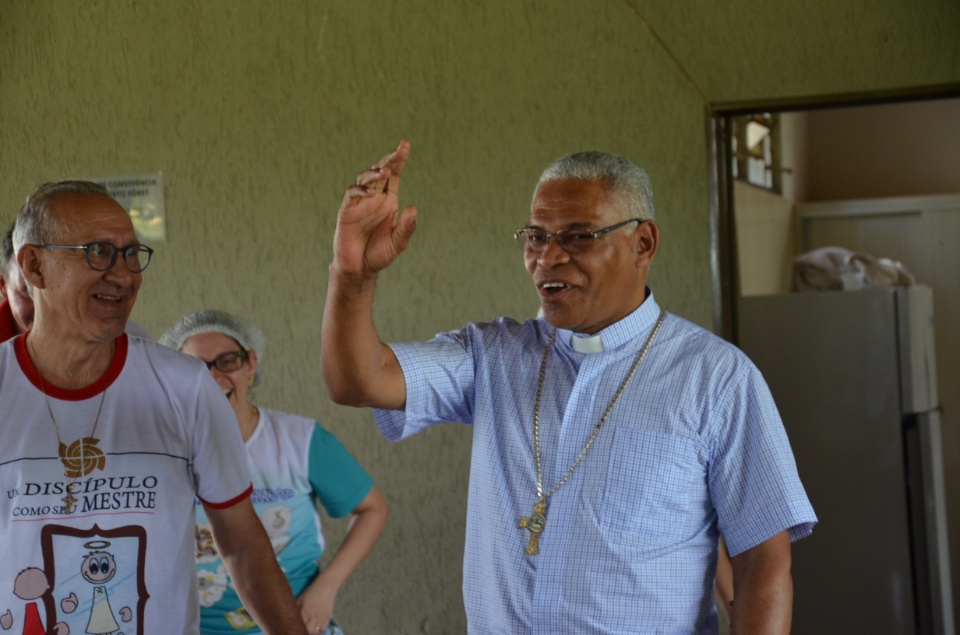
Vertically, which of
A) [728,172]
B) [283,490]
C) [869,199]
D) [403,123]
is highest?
[869,199]

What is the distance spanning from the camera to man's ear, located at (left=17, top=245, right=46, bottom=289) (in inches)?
69.9

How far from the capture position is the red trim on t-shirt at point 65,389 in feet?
5.66

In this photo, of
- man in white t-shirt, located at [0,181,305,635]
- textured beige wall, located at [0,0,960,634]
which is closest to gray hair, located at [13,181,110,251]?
man in white t-shirt, located at [0,181,305,635]

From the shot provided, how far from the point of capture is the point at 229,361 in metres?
2.72

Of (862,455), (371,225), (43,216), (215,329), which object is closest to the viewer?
(371,225)

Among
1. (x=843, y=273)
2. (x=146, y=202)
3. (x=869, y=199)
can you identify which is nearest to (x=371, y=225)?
(x=146, y=202)

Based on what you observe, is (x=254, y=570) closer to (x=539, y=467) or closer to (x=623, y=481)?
(x=539, y=467)

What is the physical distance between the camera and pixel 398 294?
3.70 m

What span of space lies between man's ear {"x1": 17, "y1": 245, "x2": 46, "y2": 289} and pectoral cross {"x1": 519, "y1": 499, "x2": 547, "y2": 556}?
91 centimetres

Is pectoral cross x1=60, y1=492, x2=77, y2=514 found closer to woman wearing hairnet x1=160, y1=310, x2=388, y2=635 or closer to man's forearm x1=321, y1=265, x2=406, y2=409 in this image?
man's forearm x1=321, y1=265, x2=406, y2=409

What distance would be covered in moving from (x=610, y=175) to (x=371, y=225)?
18.2 inches

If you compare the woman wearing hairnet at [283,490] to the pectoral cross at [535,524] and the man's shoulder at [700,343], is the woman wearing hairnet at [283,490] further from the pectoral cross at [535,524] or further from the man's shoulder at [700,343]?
the man's shoulder at [700,343]

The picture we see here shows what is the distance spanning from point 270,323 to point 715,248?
160 cm

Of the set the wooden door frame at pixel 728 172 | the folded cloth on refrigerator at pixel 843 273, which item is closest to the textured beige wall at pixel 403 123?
the wooden door frame at pixel 728 172
